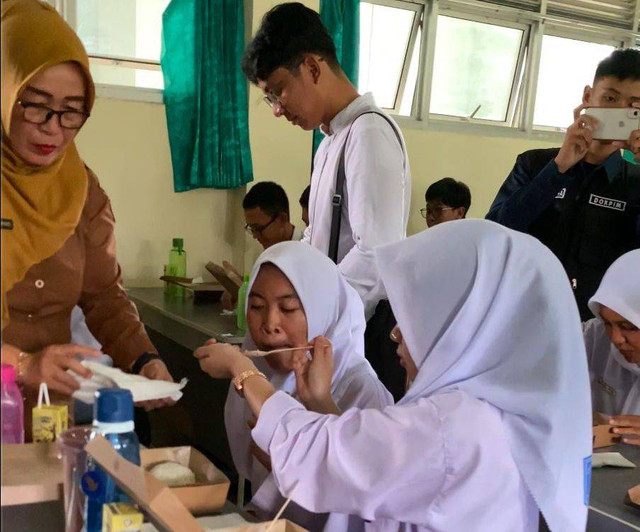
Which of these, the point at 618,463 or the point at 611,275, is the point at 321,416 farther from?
the point at 611,275

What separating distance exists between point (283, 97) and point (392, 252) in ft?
2.86

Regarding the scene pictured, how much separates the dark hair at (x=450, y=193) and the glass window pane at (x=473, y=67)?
0.65 metres

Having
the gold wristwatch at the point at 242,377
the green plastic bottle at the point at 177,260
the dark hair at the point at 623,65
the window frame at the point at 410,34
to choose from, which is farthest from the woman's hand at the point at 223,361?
the window frame at the point at 410,34

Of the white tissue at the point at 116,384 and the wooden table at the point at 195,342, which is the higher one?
the white tissue at the point at 116,384

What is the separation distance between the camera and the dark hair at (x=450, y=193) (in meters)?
3.84

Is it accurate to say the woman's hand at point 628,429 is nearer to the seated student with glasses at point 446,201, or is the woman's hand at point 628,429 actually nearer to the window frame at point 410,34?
the seated student with glasses at point 446,201

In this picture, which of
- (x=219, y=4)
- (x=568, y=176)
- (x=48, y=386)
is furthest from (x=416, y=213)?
(x=48, y=386)

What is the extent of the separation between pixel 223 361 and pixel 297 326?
28cm

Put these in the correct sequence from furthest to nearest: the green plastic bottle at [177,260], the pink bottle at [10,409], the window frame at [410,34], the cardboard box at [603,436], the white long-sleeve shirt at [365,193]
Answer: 1. the window frame at [410,34]
2. the green plastic bottle at [177,260]
3. the white long-sleeve shirt at [365,193]
4. the cardboard box at [603,436]
5. the pink bottle at [10,409]

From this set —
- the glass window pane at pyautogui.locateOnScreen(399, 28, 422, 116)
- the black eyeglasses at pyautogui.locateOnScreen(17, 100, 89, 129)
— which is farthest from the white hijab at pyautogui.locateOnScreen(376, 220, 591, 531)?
the glass window pane at pyautogui.locateOnScreen(399, 28, 422, 116)

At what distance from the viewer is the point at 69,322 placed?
3.69 feet

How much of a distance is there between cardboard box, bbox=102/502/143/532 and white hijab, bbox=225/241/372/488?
2.26 feet

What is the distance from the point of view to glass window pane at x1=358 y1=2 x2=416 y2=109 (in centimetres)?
403

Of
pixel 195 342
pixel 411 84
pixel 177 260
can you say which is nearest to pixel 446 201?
pixel 411 84
